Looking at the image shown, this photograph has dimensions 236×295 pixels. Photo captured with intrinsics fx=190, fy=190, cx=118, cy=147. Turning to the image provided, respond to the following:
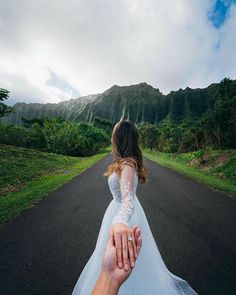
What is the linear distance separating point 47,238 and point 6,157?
10591 millimetres

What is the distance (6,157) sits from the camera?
1279 cm

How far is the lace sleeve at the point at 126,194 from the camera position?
122cm

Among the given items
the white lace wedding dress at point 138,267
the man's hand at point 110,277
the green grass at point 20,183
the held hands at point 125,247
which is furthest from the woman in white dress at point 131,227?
the green grass at point 20,183

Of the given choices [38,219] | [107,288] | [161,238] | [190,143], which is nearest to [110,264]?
[107,288]

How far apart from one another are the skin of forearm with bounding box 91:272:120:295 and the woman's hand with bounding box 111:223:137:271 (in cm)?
6

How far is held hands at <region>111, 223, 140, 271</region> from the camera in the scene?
29.9 inches

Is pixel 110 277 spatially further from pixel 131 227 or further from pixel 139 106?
pixel 139 106

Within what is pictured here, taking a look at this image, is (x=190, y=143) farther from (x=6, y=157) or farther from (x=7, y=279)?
(x=7, y=279)

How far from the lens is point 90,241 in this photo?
157 inches

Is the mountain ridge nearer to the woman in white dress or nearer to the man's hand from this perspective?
the woman in white dress

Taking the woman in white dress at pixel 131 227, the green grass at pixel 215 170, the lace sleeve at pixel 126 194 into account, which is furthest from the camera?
the green grass at pixel 215 170

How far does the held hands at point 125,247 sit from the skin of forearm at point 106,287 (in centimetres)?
6

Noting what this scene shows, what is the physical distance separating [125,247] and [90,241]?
3601 millimetres

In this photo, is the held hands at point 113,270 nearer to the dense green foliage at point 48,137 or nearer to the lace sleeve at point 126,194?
the lace sleeve at point 126,194
